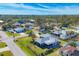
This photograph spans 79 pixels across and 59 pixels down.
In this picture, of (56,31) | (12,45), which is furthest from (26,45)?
(56,31)

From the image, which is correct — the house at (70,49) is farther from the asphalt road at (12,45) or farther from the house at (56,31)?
the asphalt road at (12,45)

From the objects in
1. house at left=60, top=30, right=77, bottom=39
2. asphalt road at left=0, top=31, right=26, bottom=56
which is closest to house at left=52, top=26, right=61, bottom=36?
house at left=60, top=30, right=77, bottom=39

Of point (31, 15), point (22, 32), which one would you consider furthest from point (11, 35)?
point (31, 15)

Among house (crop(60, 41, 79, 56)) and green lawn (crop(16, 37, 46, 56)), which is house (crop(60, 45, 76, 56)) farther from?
green lawn (crop(16, 37, 46, 56))

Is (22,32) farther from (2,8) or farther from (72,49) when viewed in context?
(72,49)

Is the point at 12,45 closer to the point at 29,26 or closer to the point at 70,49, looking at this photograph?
the point at 29,26

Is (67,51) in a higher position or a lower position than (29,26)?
lower
